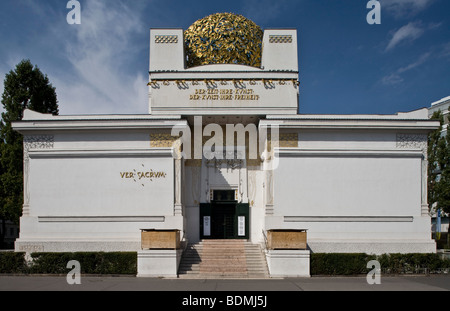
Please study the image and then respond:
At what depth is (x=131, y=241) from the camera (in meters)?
18.6

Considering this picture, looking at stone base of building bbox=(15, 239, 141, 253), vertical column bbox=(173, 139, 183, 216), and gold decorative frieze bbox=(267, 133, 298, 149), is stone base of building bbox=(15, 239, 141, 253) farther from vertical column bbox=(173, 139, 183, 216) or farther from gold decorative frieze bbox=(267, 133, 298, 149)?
gold decorative frieze bbox=(267, 133, 298, 149)

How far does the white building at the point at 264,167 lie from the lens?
1889 cm

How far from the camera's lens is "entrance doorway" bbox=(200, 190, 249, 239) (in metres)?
20.9

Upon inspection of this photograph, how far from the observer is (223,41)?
836 inches

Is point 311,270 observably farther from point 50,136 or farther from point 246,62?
point 50,136

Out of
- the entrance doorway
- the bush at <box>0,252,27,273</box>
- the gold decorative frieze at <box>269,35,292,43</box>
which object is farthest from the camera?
the gold decorative frieze at <box>269,35,292,43</box>

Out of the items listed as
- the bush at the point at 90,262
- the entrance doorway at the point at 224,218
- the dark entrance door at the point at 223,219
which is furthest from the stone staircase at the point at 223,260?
the bush at the point at 90,262

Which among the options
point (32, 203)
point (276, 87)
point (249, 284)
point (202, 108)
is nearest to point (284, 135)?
point (276, 87)

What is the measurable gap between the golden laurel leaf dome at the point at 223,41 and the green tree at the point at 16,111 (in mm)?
13313

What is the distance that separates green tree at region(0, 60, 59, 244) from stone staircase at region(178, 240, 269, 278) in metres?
14.3

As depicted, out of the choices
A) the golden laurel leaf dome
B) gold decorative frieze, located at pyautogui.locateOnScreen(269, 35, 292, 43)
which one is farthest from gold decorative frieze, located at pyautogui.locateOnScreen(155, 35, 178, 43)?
gold decorative frieze, located at pyautogui.locateOnScreen(269, 35, 292, 43)

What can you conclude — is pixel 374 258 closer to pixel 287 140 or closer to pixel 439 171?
pixel 287 140

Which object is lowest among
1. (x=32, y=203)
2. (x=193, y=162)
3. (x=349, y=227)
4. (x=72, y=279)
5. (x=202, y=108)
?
(x=72, y=279)
